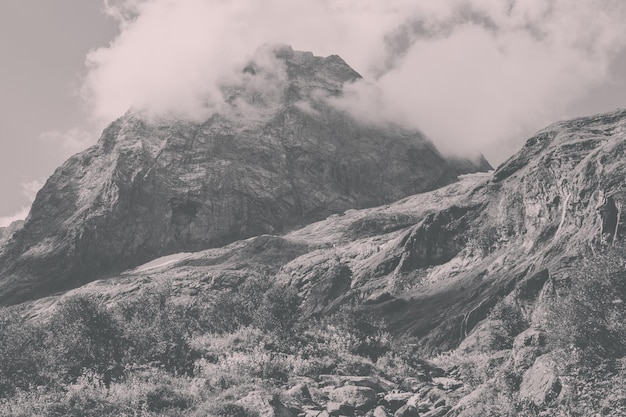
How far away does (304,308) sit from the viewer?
122 m

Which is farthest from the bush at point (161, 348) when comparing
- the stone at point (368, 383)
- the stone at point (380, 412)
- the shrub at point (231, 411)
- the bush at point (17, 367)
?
the stone at point (380, 412)

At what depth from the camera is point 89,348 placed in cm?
4303

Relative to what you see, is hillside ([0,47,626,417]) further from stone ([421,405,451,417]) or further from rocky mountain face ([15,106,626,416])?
rocky mountain face ([15,106,626,416])

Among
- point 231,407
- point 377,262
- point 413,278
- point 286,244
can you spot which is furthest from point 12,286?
point 231,407

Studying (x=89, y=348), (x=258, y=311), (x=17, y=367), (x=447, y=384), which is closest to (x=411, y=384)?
(x=447, y=384)

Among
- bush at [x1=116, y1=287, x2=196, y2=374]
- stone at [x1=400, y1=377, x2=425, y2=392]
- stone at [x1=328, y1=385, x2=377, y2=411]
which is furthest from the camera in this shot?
bush at [x1=116, y1=287, x2=196, y2=374]

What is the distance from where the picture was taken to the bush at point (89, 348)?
38.1 metres

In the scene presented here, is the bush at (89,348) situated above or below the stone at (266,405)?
above

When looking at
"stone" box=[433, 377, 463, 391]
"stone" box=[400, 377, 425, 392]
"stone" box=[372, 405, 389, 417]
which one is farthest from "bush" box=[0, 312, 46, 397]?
"stone" box=[433, 377, 463, 391]

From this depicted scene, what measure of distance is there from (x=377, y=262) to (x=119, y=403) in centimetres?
10029

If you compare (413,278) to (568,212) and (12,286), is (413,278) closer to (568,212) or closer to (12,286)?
(568,212)

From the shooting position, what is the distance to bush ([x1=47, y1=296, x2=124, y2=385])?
38125 mm

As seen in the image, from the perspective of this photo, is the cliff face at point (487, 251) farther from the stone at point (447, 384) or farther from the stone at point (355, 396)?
the stone at point (355, 396)

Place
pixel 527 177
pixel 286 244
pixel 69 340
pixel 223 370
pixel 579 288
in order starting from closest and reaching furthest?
pixel 579 288
pixel 223 370
pixel 69 340
pixel 527 177
pixel 286 244
